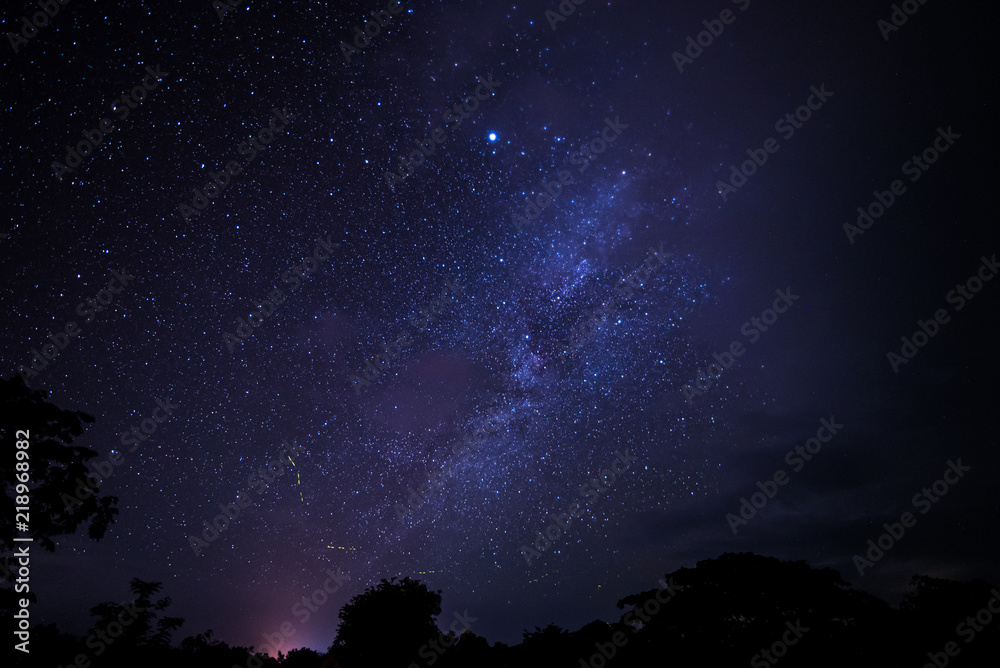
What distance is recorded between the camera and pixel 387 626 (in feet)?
72.1

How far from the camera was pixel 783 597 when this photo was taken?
14320 millimetres

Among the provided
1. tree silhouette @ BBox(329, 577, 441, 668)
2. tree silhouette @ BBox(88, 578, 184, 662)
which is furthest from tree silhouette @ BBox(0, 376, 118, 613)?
tree silhouette @ BBox(329, 577, 441, 668)

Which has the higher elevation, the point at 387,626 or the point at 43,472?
the point at 43,472

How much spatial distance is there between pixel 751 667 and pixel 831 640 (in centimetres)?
259

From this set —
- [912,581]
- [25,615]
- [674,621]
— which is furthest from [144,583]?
[912,581]

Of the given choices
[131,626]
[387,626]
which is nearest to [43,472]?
[131,626]

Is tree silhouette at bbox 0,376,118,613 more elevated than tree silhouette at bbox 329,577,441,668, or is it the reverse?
tree silhouette at bbox 0,376,118,613

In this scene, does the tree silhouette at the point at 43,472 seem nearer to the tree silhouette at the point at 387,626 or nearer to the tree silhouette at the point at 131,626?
the tree silhouette at the point at 131,626

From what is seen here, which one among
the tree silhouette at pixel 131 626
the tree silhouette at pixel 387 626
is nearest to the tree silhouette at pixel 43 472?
the tree silhouette at pixel 131 626

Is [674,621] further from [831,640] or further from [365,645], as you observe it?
[365,645]

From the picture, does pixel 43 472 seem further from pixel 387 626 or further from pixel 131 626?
pixel 387 626

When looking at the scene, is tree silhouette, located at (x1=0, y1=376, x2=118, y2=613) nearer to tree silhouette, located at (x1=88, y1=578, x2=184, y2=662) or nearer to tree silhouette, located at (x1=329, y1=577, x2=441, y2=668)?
tree silhouette, located at (x1=88, y1=578, x2=184, y2=662)

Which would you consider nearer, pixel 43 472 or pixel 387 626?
pixel 43 472

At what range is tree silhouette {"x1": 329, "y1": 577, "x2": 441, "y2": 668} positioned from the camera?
2139cm
